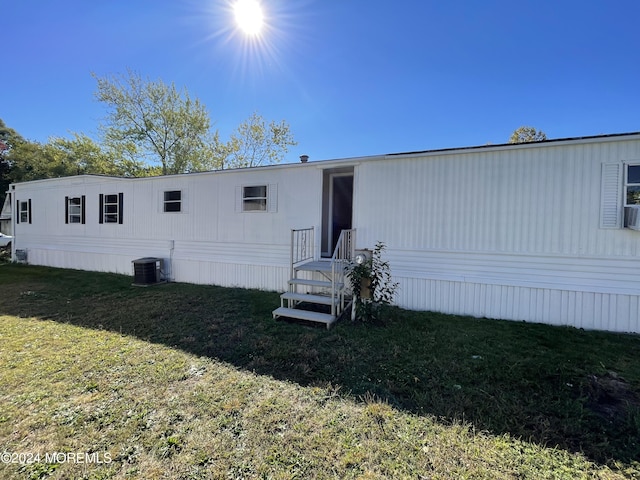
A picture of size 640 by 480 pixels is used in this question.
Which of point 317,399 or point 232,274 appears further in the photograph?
point 232,274

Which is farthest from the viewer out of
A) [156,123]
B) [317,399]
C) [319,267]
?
[156,123]

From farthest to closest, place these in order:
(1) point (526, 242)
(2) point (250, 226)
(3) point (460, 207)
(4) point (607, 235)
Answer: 1. (2) point (250, 226)
2. (3) point (460, 207)
3. (1) point (526, 242)
4. (4) point (607, 235)

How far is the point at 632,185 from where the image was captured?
4094mm

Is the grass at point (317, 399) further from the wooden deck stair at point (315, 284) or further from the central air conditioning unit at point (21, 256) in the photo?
the central air conditioning unit at point (21, 256)

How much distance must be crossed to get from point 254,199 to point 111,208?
5.27m

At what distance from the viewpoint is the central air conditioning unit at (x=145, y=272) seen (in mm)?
6957

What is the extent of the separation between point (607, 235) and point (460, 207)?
6.83 feet

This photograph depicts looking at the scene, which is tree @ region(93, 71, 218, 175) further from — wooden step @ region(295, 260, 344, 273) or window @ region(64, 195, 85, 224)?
wooden step @ region(295, 260, 344, 273)

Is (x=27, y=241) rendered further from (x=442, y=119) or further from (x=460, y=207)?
(x=442, y=119)

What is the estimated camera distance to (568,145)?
4328 mm

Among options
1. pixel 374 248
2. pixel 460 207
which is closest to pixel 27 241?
pixel 374 248

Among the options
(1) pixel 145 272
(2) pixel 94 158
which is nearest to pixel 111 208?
(1) pixel 145 272

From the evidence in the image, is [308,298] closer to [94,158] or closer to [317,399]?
[317,399]

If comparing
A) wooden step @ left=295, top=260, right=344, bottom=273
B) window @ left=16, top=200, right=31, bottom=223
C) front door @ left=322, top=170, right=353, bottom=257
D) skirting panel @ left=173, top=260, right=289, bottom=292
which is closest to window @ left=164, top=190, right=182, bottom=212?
skirting panel @ left=173, top=260, right=289, bottom=292
